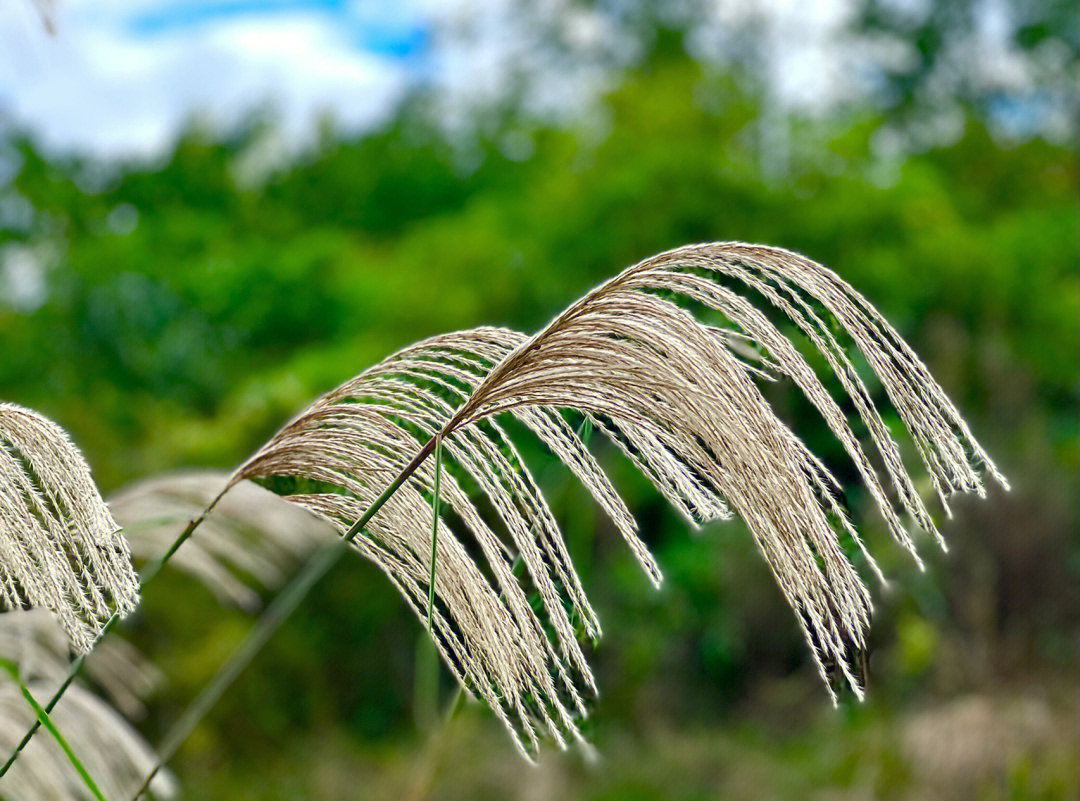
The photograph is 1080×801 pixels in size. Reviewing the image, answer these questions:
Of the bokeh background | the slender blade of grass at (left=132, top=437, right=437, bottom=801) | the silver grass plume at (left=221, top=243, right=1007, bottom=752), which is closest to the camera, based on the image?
the silver grass plume at (left=221, top=243, right=1007, bottom=752)

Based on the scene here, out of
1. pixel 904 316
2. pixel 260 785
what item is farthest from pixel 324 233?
pixel 260 785

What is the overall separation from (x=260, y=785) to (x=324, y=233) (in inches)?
295

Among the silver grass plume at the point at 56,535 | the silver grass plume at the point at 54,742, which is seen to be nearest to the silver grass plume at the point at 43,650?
the silver grass plume at the point at 54,742

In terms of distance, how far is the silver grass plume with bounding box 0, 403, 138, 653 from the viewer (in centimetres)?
91

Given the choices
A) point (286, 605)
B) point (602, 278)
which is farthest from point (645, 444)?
point (602, 278)

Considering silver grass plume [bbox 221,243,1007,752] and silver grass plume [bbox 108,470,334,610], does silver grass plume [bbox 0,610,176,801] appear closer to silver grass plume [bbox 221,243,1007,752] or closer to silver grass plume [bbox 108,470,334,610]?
silver grass plume [bbox 108,470,334,610]

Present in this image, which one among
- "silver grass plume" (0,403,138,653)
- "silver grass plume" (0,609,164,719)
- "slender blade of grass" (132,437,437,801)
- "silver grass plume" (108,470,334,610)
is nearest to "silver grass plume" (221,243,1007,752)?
"slender blade of grass" (132,437,437,801)

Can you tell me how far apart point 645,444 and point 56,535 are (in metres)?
0.53

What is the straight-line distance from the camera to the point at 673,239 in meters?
8.91

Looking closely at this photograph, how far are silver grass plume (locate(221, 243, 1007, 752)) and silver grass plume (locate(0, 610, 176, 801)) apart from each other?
65 cm

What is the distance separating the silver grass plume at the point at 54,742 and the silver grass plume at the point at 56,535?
51 cm

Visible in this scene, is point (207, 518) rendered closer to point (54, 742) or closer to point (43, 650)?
point (54, 742)

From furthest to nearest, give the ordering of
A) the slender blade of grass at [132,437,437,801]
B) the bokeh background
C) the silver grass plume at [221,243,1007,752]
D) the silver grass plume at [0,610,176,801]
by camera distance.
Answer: the bokeh background < the silver grass plume at [0,610,176,801] < the slender blade of grass at [132,437,437,801] < the silver grass plume at [221,243,1007,752]

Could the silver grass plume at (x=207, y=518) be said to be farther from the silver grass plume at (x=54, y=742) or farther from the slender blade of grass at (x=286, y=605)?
the silver grass plume at (x=54, y=742)
